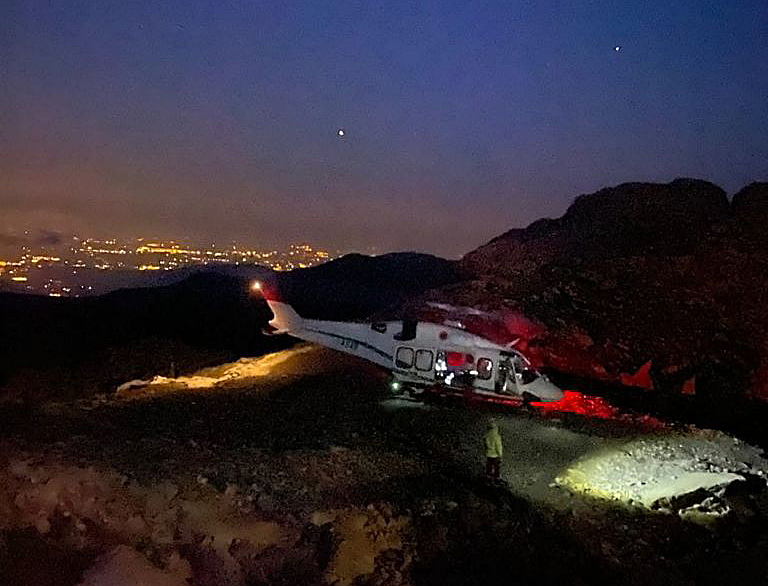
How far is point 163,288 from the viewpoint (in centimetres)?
5894

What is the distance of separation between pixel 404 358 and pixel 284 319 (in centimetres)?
652

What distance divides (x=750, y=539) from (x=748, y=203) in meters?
39.8

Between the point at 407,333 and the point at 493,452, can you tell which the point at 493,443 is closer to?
the point at 493,452

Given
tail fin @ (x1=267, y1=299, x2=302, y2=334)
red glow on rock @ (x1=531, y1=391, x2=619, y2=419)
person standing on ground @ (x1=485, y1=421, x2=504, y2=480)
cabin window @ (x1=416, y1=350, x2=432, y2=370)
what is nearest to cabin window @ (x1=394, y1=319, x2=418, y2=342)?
cabin window @ (x1=416, y1=350, x2=432, y2=370)

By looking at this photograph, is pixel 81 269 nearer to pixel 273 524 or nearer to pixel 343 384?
pixel 343 384

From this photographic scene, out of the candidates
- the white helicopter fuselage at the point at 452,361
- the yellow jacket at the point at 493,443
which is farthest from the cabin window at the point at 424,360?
the yellow jacket at the point at 493,443

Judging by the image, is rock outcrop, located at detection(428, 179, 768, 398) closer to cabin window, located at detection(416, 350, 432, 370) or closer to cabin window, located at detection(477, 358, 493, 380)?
cabin window, located at detection(477, 358, 493, 380)

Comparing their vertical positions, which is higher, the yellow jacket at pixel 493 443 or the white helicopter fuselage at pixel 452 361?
the white helicopter fuselage at pixel 452 361

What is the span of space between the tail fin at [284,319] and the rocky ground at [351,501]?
7246 mm

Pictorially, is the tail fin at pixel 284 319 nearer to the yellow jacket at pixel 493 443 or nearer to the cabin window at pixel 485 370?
the cabin window at pixel 485 370

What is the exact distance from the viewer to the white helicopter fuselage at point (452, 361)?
77.5 feet

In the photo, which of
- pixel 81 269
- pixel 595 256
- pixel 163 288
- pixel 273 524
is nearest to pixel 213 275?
pixel 163 288

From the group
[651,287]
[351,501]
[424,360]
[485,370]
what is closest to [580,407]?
[485,370]

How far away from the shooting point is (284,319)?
28938mm
